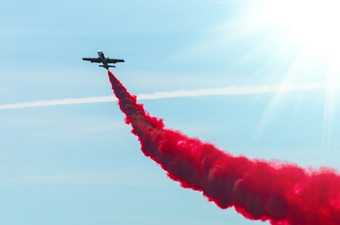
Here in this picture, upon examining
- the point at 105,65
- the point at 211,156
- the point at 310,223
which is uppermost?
the point at 105,65

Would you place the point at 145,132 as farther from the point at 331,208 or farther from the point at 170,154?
the point at 331,208

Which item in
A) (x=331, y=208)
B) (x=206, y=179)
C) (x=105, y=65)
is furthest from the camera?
(x=105, y=65)

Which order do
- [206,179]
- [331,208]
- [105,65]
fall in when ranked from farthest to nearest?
[105,65] < [206,179] < [331,208]

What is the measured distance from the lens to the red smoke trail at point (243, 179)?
166375 millimetres

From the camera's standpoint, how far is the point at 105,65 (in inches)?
7712

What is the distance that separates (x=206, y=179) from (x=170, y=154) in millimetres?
10049

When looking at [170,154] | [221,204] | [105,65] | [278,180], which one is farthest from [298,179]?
[105,65]

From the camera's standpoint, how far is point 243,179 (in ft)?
567

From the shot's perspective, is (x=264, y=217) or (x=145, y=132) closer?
(x=264, y=217)

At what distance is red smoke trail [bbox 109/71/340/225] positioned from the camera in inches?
6550

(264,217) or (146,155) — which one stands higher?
(146,155)

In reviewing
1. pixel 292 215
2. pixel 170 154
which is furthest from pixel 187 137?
pixel 292 215

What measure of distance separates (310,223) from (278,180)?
386 inches

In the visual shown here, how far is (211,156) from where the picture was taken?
589 feet
